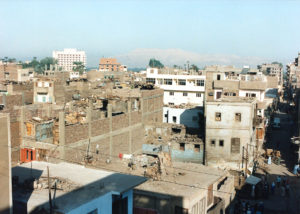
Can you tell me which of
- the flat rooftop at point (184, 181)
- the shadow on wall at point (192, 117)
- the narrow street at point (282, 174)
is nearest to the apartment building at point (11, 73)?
the shadow on wall at point (192, 117)

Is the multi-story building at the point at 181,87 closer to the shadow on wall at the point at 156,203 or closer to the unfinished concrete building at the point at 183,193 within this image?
the unfinished concrete building at the point at 183,193

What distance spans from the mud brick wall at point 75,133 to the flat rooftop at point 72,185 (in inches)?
332

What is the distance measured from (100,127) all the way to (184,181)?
12.4 m

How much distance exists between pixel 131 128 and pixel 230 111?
9387mm

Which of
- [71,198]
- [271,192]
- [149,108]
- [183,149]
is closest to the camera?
[71,198]

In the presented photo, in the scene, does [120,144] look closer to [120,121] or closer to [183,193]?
[120,121]

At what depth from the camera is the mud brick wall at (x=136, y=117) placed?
113 ft

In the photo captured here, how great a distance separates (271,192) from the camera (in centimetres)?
2738

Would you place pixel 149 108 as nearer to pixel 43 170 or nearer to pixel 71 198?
pixel 43 170

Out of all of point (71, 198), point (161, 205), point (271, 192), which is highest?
point (71, 198)

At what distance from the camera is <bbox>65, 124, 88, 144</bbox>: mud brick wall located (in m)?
25.0

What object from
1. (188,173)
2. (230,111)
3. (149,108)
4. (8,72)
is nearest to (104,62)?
(8,72)

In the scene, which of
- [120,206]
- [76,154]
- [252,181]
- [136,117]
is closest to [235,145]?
[252,181]

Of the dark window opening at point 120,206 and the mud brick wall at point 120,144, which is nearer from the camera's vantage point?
the dark window opening at point 120,206
